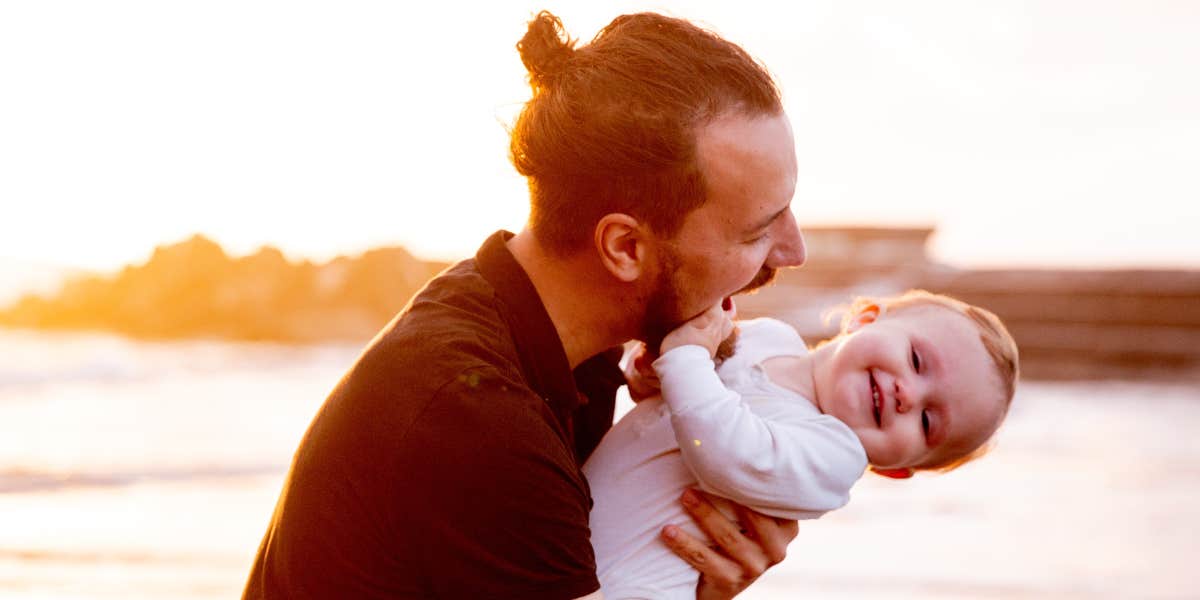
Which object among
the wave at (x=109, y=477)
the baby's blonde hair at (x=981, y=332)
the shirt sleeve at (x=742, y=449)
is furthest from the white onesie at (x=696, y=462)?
the wave at (x=109, y=477)

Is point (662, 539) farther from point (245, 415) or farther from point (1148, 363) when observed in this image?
point (1148, 363)

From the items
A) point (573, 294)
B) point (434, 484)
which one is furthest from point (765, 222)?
point (434, 484)

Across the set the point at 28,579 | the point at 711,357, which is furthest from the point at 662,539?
the point at 28,579

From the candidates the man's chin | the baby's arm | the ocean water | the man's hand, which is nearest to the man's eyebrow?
the man's chin

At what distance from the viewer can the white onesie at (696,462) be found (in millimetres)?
2074

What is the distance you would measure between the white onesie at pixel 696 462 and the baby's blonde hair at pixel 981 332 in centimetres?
39

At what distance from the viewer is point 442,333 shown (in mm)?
1823

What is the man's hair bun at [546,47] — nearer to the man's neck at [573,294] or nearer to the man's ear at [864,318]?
the man's neck at [573,294]

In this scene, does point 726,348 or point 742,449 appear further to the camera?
point 726,348

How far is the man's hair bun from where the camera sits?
2160 millimetres

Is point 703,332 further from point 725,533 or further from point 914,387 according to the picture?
point 914,387

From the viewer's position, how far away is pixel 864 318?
2.68 meters

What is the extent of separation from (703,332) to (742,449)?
239mm

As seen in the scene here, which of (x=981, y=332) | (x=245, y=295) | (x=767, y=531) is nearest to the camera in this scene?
(x=767, y=531)
